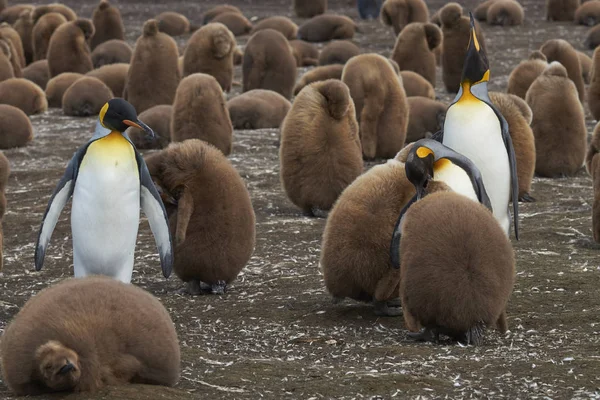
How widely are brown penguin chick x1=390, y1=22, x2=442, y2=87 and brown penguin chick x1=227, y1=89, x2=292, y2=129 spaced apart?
2763 mm

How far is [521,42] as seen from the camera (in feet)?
57.8

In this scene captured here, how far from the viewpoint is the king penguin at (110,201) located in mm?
5414

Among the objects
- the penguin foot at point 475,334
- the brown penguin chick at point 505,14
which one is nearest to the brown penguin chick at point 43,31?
the brown penguin chick at point 505,14

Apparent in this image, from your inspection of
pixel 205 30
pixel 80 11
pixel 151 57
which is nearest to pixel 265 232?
pixel 151 57

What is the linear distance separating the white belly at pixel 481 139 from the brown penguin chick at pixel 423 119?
4384 mm

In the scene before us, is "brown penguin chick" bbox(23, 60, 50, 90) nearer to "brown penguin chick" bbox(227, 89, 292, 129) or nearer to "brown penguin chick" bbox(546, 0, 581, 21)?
"brown penguin chick" bbox(227, 89, 292, 129)

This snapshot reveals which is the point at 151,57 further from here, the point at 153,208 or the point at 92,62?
the point at 153,208

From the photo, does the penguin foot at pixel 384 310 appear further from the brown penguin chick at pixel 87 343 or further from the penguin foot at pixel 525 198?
the penguin foot at pixel 525 198

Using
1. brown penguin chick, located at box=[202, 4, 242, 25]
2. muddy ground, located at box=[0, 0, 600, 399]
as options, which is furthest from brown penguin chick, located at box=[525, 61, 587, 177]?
brown penguin chick, located at box=[202, 4, 242, 25]

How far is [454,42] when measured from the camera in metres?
14.2

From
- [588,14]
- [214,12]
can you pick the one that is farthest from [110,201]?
[214,12]

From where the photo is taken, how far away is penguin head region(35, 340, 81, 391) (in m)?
3.51

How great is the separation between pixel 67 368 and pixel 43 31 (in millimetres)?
14909

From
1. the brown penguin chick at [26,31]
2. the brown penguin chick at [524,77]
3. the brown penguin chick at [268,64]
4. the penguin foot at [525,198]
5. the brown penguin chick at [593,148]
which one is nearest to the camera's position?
the brown penguin chick at [593,148]
